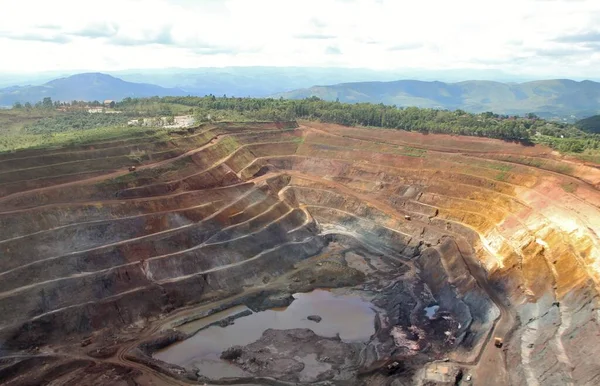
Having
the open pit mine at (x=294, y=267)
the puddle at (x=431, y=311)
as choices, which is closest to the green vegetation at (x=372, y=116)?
the open pit mine at (x=294, y=267)

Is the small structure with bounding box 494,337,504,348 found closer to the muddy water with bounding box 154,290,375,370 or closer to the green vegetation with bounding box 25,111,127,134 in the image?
the muddy water with bounding box 154,290,375,370

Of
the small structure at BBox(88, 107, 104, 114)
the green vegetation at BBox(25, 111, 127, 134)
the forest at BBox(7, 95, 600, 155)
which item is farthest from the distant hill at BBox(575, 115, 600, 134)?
the small structure at BBox(88, 107, 104, 114)

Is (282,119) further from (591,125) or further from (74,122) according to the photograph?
(591,125)

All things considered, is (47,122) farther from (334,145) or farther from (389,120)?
(389,120)

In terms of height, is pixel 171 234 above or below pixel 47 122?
below

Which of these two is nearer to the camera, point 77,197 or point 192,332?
point 192,332

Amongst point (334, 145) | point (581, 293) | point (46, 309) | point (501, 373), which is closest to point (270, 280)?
point (46, 309)
